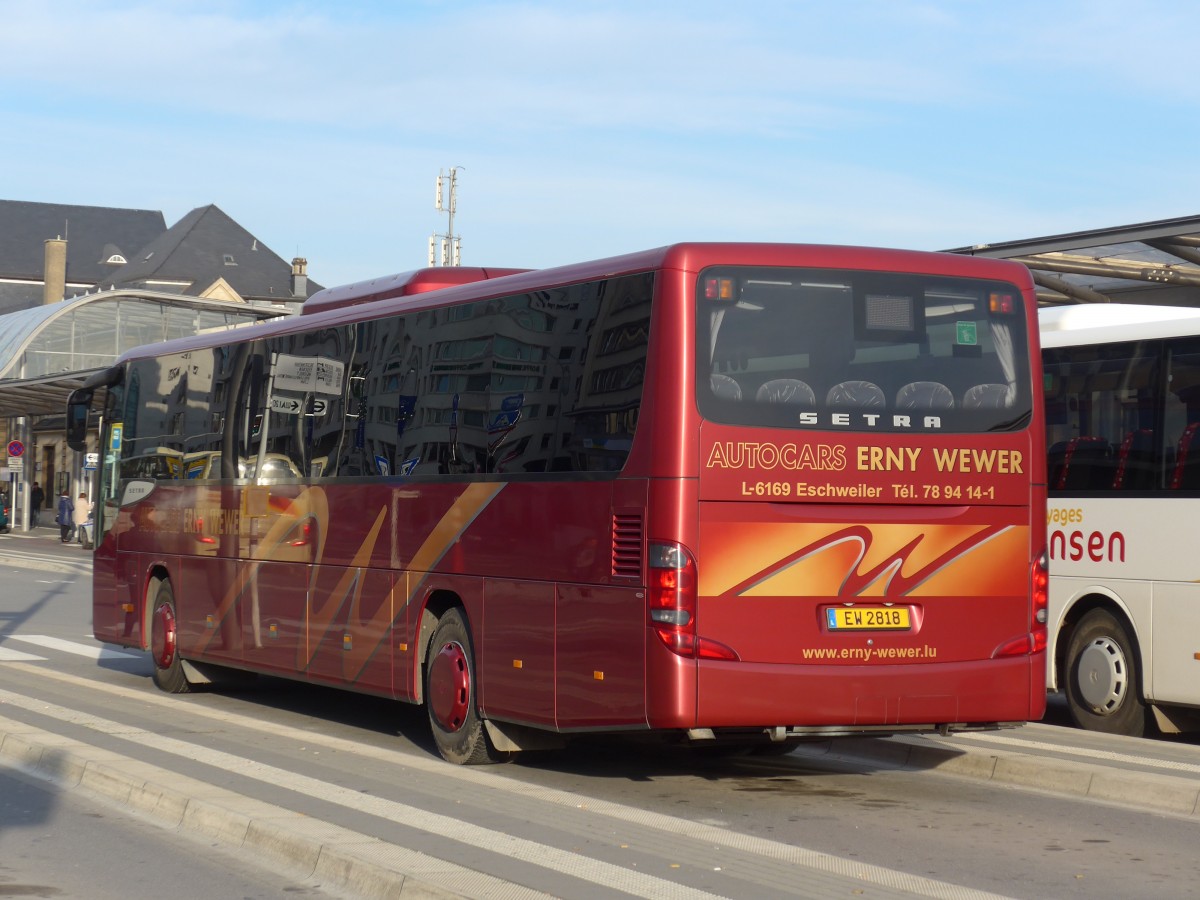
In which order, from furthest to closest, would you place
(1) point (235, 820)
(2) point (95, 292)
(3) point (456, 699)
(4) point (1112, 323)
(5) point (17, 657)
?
(2) point (95, 292) → (5) point (17, 657) → (4) point (1112, 323) → (3) point (456, 699) → (1) point (235, 820)

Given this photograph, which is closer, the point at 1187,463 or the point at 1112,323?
the point at 1187,463

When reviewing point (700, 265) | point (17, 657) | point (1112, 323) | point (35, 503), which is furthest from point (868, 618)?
point (35, 503)

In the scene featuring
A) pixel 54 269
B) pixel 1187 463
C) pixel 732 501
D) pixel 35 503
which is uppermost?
pixel 54 269

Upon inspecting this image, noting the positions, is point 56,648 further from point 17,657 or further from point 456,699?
point 456,699

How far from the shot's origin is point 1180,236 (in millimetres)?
15625

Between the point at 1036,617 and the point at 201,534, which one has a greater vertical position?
the point at 201,534

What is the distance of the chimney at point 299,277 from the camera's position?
111 meters

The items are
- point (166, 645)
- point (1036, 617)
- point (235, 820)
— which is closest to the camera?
point (235, 820)

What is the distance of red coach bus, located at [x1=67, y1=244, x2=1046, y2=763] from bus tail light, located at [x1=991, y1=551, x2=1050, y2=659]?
0.04 feet

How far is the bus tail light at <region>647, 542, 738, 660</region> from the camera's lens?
8859 mm

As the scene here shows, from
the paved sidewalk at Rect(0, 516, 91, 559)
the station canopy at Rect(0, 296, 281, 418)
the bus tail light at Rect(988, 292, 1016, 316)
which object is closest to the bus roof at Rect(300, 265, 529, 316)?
the bus tail light at Rect(988, 292, 1016, 316)

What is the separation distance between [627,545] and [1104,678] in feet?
16.5

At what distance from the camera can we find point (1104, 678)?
41.5 feet

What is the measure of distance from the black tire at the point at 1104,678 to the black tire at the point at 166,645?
24.3 ft
